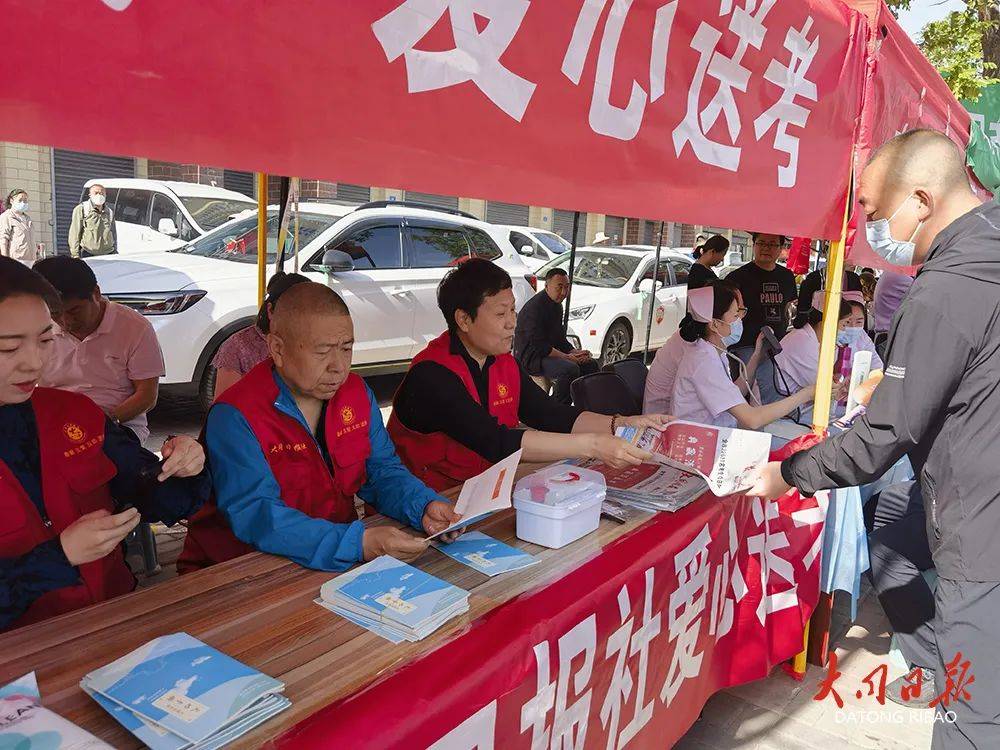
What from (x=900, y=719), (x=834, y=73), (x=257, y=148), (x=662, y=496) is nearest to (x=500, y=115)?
(x=257, y=148)

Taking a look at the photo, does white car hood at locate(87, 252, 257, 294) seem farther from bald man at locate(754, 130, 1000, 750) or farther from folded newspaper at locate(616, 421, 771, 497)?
bald man at locate(754, 130, 1000, 750)

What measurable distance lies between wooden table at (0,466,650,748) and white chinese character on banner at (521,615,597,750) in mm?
128

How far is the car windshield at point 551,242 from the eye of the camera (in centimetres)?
990

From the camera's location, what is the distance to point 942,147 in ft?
5.90

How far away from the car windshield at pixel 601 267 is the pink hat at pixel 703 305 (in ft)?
19.1

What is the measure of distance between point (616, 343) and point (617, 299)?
567mm

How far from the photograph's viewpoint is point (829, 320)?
2869 millimetres

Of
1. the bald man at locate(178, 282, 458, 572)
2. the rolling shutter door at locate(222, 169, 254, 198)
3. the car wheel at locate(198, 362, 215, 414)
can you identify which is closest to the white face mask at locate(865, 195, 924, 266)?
the bald man at locate(178, 282, 458, 572)

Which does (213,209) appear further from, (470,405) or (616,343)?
(470,405)

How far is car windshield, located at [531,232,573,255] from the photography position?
32.5 feet

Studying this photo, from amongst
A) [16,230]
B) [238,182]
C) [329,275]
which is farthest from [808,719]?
[238,182]

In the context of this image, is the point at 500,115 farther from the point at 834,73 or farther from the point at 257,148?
the point at 834,73

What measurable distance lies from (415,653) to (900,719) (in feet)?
7.43

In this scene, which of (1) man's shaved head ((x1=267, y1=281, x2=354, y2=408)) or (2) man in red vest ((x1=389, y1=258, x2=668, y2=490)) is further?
(2) man in red vest ((x1=389, y1=258, x2=668, y2=490))
